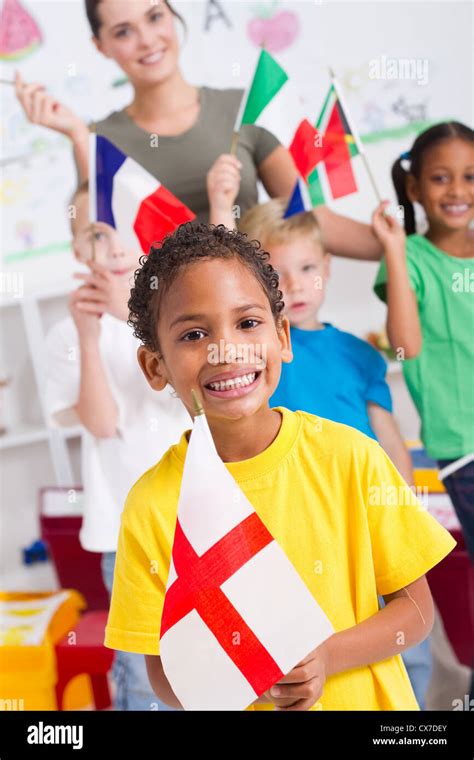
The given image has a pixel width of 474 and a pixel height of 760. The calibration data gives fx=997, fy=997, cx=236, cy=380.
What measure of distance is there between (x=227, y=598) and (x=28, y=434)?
1.06 metres

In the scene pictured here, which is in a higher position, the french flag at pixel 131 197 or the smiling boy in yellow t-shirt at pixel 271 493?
the french flag at pixel 131 197

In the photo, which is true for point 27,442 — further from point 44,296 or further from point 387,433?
point 387,433

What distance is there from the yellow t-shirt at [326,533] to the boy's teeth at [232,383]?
71 mm

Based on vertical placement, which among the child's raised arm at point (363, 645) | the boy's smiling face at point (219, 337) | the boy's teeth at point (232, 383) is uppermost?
the boy's smiling face at point (219, 337)

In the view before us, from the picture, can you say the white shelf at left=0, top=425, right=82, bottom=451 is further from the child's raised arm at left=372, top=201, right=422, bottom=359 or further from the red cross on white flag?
the red cross on white flag

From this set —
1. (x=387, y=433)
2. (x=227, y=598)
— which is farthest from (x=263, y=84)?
(x=227, y=598)

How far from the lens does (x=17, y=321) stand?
193 cm

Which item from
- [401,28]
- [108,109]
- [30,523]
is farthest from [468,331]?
[30,523]

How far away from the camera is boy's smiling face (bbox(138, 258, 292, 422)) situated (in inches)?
36.9

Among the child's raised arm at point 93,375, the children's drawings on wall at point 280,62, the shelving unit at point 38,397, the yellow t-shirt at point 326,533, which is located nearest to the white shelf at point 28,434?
the shelving unit at point 38,397

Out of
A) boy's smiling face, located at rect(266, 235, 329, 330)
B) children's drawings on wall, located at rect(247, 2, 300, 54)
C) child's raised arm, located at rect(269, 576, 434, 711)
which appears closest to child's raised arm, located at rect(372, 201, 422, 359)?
boy's smiling face, located at rect(266, 235, 329, 330)

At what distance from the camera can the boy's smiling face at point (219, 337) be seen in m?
0.94

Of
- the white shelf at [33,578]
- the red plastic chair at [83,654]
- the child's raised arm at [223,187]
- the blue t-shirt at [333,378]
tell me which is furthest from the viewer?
the white shelf at [33,578]

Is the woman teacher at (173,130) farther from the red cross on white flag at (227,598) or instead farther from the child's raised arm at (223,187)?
the red cross on white flag at (227,598)
